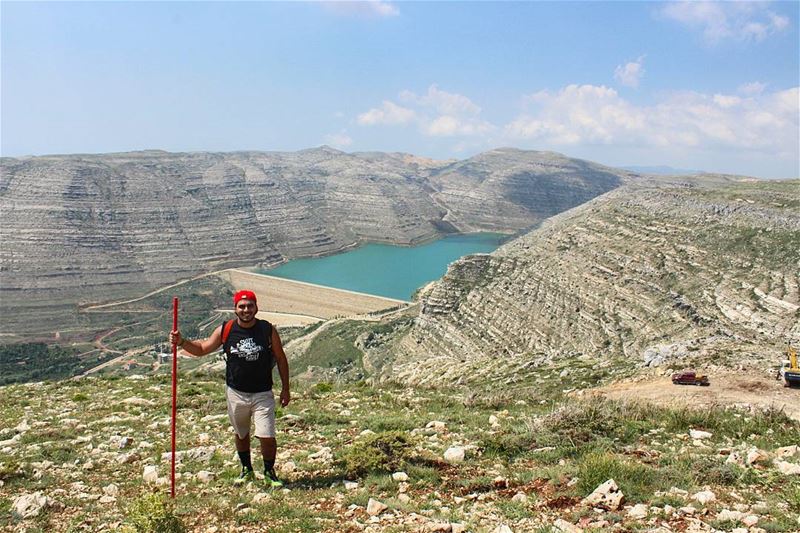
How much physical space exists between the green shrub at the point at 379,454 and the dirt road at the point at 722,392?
5845 millimetres

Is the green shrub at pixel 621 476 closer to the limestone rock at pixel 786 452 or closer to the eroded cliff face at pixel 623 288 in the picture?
the limestone rock at pixel 786 452

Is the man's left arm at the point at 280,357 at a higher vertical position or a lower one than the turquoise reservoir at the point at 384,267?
higher

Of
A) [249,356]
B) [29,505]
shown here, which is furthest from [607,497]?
[29,505]

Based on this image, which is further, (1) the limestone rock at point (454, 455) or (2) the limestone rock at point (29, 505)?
(1) the limestone rock at point (454, 455)

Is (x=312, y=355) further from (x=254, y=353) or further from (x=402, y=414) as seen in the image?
(x=254, y=353)

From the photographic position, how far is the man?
6.48m

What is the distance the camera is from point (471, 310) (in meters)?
50.0

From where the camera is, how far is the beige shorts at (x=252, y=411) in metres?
6.50

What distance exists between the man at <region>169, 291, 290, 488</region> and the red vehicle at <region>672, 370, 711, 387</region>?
1056 centimetres

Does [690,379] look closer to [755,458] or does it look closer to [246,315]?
[755,458]

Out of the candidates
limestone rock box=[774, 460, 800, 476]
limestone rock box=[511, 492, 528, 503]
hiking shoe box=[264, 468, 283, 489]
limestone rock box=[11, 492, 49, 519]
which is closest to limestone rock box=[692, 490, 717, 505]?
limestone rock box=[774, 460, 800, 476]

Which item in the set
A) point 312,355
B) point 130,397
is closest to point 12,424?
point 130,397

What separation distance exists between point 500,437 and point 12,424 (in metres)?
9.52

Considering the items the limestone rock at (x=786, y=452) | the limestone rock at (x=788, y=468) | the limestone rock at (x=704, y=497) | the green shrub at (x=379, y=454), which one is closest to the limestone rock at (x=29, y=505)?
the green shrub at (x=379, y=454)
